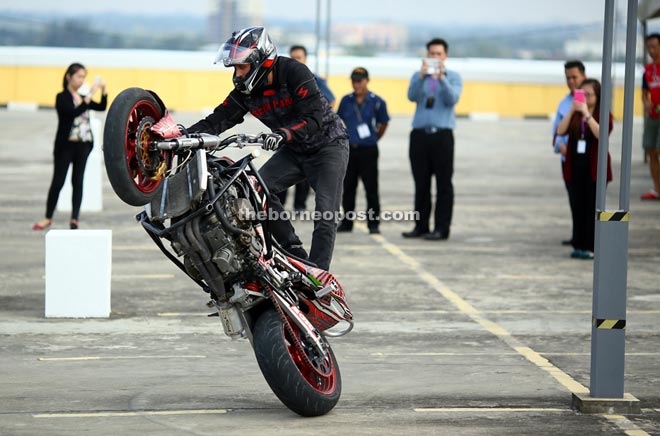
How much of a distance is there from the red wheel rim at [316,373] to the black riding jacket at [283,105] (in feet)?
4.49

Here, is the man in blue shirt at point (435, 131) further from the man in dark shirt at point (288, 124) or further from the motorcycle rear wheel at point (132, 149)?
the motorcycle rear wheel at point (132, 149)

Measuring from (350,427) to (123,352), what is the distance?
8.51ft

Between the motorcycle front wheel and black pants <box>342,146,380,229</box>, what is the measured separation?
8.40 metres

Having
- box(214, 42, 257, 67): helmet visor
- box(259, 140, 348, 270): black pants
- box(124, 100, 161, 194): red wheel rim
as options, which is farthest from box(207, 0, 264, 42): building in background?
box(124, 100, 161, 194): red wheel rim

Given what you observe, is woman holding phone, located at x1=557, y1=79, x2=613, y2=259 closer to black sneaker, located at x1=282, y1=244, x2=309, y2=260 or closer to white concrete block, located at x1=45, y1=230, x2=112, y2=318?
white concrete block, located at x1=45, y1=230, x2=112, y2=318

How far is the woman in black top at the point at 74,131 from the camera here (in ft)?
48.3

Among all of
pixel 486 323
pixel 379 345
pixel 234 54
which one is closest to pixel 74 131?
pixel 486 323

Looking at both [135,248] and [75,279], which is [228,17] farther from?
[75,279]

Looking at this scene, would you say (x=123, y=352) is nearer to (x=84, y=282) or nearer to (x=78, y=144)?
(x=84, y=282)

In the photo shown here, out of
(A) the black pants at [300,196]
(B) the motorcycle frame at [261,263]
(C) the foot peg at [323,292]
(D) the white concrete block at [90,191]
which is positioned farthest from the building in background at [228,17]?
(B) the motorcycle frame at [261,263]

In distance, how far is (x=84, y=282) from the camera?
33.8 ft

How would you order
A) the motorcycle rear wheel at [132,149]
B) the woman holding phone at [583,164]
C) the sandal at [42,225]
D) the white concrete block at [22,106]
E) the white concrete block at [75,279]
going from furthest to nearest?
1. the white concrete block at [22,106]
2. the sandal at [42,225]
3. the woman holding phone at [583,164]
4. the white concrete block at [75,279]
5. the motorcycle rear wheel at [132,149]

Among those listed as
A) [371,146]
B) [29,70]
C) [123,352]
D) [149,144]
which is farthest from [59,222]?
[29,70]

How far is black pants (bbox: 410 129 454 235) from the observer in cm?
1518
